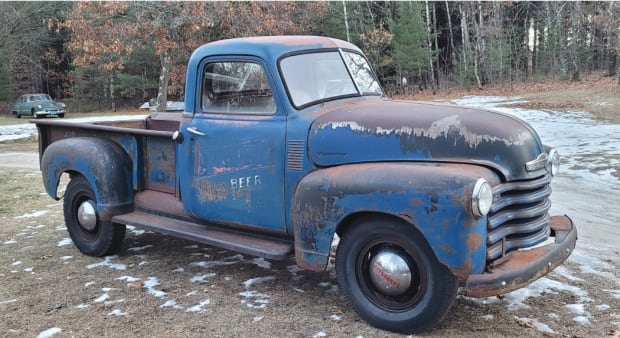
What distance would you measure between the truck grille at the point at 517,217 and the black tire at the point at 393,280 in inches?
14.6

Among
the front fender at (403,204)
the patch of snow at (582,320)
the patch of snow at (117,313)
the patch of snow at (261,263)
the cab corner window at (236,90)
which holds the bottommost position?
the patch of snow at (582,320)

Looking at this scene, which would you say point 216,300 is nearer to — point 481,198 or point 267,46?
point 267,46

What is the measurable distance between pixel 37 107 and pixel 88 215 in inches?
1153

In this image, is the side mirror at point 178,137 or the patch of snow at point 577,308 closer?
the patch of snow at point 577,308

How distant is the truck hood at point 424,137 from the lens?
3.55 metres

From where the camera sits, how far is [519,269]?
3342 millimetres

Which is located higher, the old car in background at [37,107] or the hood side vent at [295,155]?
the old car in background at [37,107]

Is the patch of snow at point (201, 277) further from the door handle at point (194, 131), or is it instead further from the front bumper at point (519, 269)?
the front bumper at point (519, 269)

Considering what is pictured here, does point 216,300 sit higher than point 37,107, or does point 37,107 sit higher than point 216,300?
point 37,107

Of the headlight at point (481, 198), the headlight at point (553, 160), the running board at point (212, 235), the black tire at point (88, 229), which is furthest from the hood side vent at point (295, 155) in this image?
the black tire at point (88, 229)

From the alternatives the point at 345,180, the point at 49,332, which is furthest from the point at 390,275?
the point at 49,332

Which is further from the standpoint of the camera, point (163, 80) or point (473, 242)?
point (163, 80)

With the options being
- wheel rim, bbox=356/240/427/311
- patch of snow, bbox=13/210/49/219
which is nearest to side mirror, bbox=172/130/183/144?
wheel rim, bbox=356/240/427/311

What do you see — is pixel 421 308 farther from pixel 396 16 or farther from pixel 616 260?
pixel 396 16
